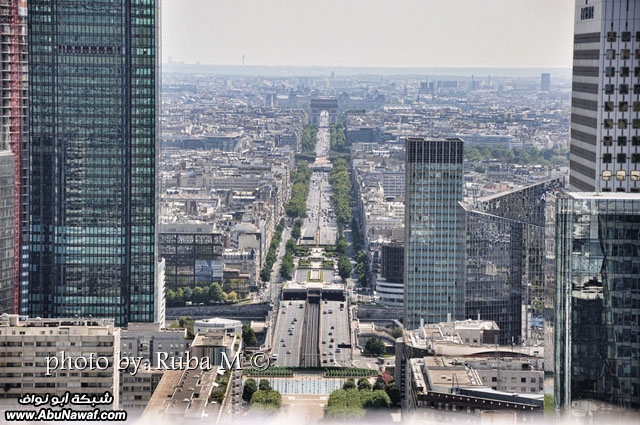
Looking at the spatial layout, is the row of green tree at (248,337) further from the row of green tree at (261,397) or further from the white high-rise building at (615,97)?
the white high-rise building at (615,97)

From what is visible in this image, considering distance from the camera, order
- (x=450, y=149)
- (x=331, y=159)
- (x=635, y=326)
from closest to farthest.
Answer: (x=635, y=326) < (x=450, y=149) < (x=331, y=159)

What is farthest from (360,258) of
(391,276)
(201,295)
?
(201,295)

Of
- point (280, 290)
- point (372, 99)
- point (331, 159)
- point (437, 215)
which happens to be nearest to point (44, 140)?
point (437, 215)

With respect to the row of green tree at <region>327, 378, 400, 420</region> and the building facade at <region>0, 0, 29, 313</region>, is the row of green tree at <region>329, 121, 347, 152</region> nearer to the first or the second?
the building facade at <region>0, 0, 29, 313</region>

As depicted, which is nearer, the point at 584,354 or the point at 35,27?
the point at 584,354

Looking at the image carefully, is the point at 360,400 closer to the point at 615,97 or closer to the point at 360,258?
the point at 615,97

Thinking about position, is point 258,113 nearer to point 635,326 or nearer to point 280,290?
point 280,290

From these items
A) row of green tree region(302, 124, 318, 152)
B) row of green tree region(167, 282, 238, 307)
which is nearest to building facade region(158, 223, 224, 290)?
row of green tree region(167, 282, 238, 307)
